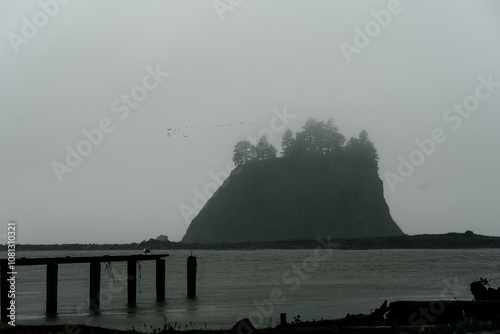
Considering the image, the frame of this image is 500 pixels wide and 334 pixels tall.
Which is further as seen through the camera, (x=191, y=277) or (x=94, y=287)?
(x=191, y=277)

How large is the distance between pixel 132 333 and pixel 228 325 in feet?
39.1

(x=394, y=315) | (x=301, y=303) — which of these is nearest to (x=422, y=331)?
(x=394, y=315)

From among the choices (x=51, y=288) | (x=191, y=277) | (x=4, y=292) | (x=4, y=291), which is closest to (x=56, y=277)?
(x=51, y=288)

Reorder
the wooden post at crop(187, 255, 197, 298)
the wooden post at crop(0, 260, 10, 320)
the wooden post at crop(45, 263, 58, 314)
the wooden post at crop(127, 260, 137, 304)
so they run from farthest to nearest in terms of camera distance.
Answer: the wooden post at crop(187, 255, 197, 298) < the wooden post at crop(127, 260, 137, 304) < the wooden post at crop(45, 263, 58, 314) < the wooden post at crop(0, 260, 10, 320)

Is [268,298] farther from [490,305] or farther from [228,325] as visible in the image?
[490,305]

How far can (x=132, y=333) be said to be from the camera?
16672 millimetres

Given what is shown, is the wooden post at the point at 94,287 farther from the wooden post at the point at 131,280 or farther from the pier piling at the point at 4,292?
the pier piling at the point at 4,292

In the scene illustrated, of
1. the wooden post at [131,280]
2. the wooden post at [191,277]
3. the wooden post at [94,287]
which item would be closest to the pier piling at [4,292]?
the wooden post at [94,287]

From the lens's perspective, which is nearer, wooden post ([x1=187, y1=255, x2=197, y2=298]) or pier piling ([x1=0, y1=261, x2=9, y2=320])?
pier piling ([x1=0, y1=261, x2=9, y2=320])

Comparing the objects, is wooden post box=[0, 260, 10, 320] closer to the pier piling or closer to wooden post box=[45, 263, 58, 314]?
the pier piling

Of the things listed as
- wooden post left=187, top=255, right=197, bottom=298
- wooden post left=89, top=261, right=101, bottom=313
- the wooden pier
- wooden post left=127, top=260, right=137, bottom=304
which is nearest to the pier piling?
the wooden pier

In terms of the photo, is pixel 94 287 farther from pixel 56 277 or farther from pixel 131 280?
pixel 131 280

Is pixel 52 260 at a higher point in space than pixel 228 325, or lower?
higher

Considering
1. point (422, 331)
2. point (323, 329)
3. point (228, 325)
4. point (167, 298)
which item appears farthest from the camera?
point (167, 298)
